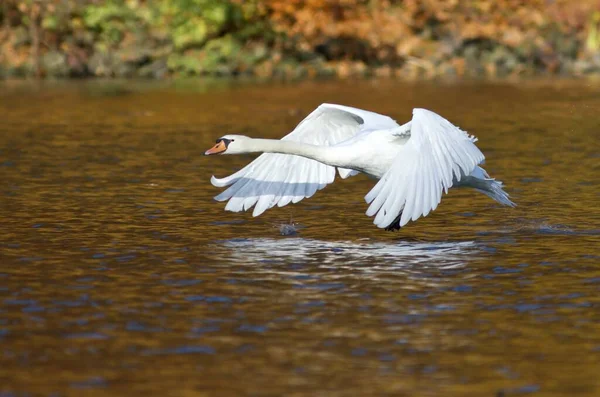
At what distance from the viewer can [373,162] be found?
12.0 meters

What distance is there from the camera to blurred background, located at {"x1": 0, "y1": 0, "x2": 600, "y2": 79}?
125 feet

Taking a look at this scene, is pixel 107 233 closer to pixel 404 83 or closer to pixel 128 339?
pixel 128 339

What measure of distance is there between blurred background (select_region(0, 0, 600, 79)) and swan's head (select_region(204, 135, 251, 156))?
991 inches

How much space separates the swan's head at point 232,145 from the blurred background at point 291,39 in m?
25.2

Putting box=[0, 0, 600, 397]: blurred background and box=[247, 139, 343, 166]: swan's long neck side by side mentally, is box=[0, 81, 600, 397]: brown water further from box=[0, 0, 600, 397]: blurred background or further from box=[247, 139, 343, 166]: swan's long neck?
box=[247, 139, 343, 166]: swan's long neck

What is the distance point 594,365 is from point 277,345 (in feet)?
6.55

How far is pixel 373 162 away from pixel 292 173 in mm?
1792

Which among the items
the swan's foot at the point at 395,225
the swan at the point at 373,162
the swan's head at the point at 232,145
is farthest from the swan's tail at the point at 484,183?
the swan's head at the point at 232,145

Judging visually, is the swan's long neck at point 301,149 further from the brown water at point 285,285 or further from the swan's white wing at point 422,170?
the brown water at point 285,285

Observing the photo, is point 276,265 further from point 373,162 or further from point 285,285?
point 373,162

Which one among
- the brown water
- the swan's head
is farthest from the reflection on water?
the swan's head

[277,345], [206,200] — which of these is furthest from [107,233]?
[277,345]

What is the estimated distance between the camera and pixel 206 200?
15.1 m

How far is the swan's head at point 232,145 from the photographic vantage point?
12.1 meters
